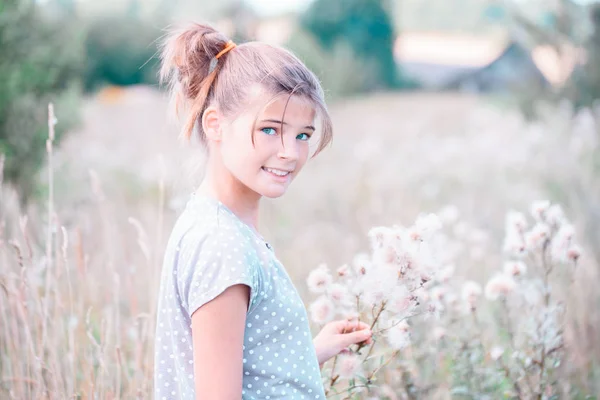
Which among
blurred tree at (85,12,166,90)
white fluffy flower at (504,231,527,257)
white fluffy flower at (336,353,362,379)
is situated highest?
blurred tree at (85,12,166,90)

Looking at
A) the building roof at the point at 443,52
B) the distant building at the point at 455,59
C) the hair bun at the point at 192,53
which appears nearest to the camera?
the hair bun at the point at 192,53

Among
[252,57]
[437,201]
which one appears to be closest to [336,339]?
[252,57]

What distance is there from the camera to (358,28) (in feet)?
88.8

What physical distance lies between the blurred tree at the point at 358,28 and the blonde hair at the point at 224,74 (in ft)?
79.4

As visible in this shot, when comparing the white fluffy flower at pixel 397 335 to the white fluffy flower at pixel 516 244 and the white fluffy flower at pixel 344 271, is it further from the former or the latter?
the white fluffy flower at pixel 516 244

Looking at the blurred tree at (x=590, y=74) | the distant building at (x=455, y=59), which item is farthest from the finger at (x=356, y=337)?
the distant building at (x=455, y=59)

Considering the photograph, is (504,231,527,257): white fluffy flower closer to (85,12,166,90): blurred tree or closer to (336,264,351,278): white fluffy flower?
(336,264,351,278): white fluffy flower

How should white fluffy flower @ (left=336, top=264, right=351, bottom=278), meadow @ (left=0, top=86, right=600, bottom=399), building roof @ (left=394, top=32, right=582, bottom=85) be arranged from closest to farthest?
1. white fluffy flower @ (left=336, top=264, right=351, bottom=278)
2. meadow @ (left=0, top=86, right=600, bottom=399)
3. building roof @ (left=394, top=32, right=582, bottom=85)

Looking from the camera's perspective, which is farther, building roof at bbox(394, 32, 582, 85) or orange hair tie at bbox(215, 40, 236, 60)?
building roof at bbox(394, 32, 582, 85)

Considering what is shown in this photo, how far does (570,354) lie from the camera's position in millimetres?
3266

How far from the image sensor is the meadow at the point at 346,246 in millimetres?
2111

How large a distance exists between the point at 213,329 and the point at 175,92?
0.71m

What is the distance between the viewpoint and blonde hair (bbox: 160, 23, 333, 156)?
1532 millimetres

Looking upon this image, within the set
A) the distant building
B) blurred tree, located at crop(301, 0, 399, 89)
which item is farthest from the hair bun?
the distant building
